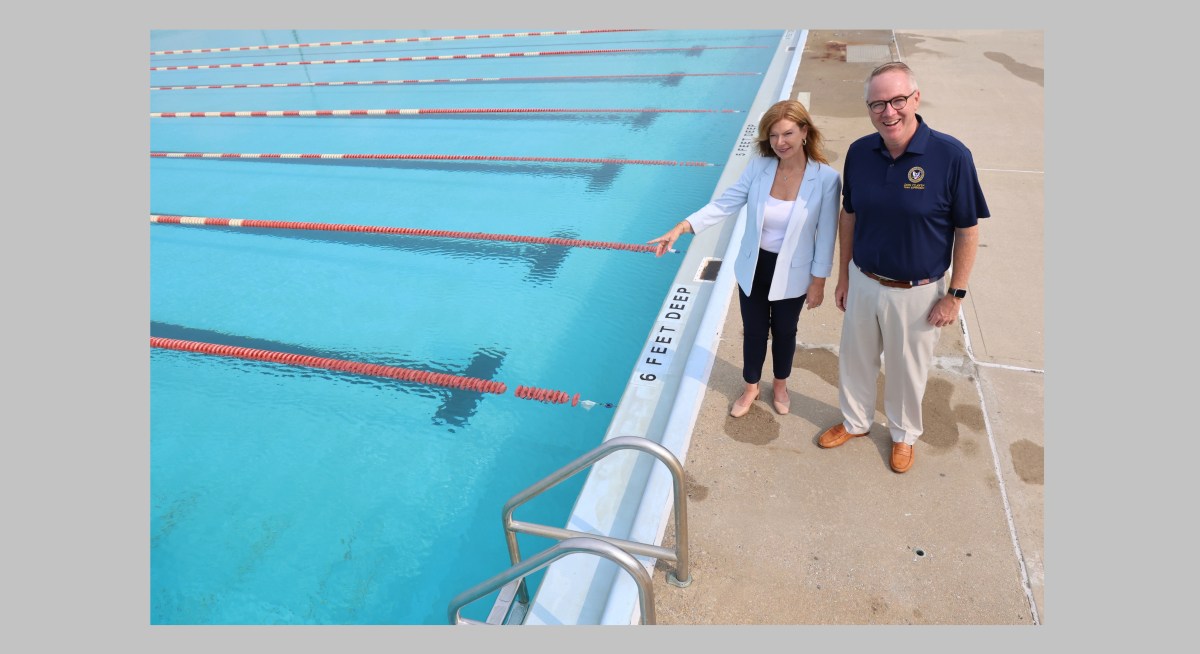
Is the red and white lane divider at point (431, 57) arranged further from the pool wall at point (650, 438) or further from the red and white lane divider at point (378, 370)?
the red and white lane divider at point (378, 370)

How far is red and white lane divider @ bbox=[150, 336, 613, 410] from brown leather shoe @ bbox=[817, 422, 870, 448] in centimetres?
133

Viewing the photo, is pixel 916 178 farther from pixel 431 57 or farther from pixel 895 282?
pixel 431 57


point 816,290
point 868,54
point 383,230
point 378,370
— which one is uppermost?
point 868,54

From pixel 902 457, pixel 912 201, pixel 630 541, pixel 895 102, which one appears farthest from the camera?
pixel 902 457

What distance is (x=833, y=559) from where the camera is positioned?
2201mm

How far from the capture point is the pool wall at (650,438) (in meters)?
2.21

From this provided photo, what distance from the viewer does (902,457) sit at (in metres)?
2.47

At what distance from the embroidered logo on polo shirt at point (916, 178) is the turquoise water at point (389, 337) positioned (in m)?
2.12

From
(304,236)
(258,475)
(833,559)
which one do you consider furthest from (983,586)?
(304,236)

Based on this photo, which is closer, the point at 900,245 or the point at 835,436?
the point at 900,245

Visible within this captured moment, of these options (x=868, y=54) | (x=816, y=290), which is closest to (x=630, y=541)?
(x=816, y=290)

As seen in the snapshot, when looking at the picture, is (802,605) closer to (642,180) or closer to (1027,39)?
(642,180)

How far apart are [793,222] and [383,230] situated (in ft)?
13.7

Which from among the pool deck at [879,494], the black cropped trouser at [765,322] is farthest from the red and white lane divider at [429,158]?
the black cropped trouser at [765,322]
